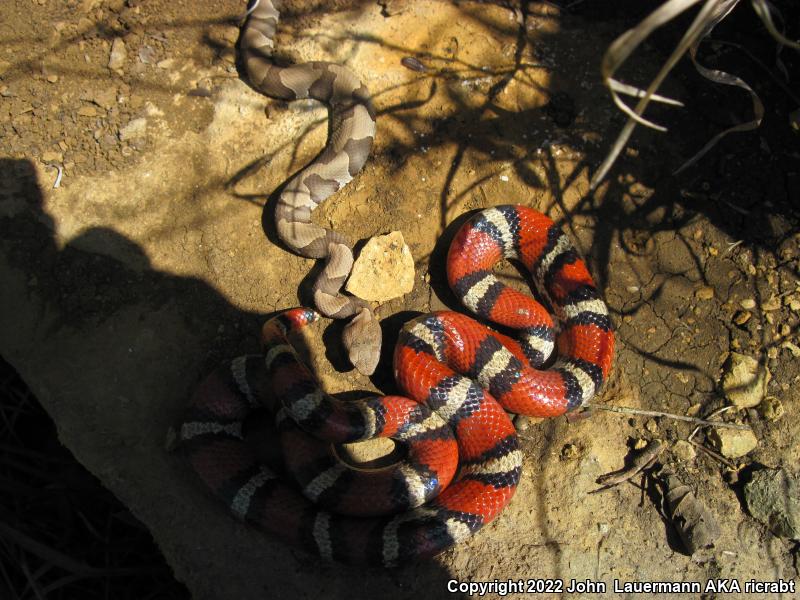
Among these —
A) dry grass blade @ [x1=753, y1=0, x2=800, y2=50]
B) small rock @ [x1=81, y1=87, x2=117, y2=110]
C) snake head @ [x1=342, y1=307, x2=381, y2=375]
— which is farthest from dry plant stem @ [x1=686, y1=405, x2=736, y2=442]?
small rock @ [x1=81, y1=87, x2=117, y2=110]

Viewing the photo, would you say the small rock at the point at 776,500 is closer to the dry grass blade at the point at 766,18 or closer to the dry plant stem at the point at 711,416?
the dry plant stem at the point at 711,416

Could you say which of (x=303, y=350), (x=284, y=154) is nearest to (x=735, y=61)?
(x=284, y=154)

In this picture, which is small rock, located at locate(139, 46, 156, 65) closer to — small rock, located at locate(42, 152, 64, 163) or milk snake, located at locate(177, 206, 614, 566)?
small rock, located at locate(42, 152, 64, 163)

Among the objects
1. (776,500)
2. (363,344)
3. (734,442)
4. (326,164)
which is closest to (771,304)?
(734,442)

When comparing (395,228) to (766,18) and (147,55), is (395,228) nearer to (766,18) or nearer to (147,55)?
(147,55)

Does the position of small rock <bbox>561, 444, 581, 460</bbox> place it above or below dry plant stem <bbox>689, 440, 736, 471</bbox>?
below

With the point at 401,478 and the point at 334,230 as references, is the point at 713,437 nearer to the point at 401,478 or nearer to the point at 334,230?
the point at 401,478

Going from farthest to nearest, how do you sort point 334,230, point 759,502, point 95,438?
point 334,230
point 95,438
point 759,502
